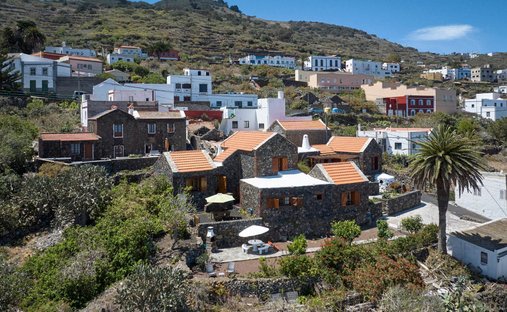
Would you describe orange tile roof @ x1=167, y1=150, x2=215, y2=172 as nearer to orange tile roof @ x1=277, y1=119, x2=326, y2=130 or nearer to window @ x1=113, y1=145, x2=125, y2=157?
window @ x1=113, y1=145, x2=125, y2=157

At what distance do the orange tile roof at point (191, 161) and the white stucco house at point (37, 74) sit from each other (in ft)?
109

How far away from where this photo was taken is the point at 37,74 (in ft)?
185

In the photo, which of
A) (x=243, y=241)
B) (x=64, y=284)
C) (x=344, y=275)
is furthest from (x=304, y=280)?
(x=64, y=284)

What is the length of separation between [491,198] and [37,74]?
174 feet

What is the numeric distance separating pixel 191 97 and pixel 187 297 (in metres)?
47.1

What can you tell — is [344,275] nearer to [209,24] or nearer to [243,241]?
[243,241]

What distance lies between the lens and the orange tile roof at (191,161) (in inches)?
1200

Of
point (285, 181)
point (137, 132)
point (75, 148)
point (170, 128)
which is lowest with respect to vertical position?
point (285, 181)

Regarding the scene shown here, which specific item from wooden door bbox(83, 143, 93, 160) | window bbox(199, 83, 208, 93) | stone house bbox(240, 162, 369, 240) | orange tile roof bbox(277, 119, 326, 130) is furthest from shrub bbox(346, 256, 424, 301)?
window bbox(199, 83, 208, 93)

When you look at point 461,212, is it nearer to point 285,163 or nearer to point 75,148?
point 285,163

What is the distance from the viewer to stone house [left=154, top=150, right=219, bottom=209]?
2977cm

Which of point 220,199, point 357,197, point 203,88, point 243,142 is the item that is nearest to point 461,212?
point 357,197

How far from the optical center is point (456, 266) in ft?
82.9

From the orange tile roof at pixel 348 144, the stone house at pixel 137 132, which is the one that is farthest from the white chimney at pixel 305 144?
the stone house at pixel 137 132
